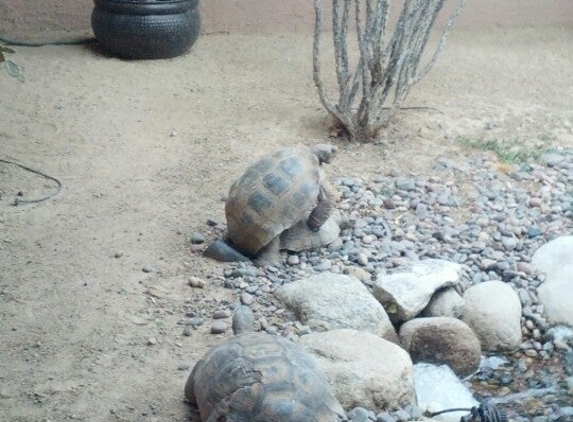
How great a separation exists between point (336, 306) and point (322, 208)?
732 mm

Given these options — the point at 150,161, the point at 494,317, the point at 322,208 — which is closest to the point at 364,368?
the point at 494,317

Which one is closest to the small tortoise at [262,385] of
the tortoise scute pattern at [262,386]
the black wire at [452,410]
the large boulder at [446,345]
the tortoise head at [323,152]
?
the tortoise scute pattern at [262,386]

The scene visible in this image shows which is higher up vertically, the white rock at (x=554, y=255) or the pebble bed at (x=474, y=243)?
the white rock at (x=554, y=255)

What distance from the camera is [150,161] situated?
5754 millimetres

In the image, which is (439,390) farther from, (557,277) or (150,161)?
(150,161)

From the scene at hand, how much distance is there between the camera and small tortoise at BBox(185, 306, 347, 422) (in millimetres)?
3246

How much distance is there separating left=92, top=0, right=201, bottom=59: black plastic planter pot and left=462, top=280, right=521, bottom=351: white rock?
3664 mm

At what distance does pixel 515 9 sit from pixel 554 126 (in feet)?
7.41

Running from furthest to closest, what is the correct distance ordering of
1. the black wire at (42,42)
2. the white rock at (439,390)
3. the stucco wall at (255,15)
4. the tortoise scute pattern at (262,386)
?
the stucco wall at (255,15) < the black wire at (42,42) < the white rock at (439,390) < the tortoise scute pattern at (262,386)

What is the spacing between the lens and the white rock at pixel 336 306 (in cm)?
422

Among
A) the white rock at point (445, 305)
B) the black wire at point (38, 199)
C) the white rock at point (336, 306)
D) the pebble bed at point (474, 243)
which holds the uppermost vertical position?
the white rock at point (336, 306)

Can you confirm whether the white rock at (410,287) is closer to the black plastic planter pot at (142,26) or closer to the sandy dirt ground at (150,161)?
the sandy dirt ground at (150,161)

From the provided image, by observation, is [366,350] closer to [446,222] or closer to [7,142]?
[446,222]

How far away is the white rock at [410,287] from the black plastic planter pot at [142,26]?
345 centimetres
